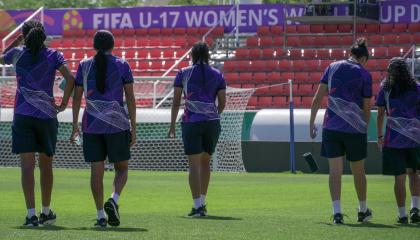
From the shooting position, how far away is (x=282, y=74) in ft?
113

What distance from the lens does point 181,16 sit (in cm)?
4034

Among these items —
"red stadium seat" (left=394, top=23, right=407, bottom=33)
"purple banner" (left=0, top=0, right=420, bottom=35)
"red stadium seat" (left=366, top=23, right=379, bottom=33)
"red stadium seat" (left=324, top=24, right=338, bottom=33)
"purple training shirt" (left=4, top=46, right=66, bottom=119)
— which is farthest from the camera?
"red stadium seat" (left=324, top=24, right=338, bottom=33)

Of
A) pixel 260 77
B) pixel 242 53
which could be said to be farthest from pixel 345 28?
pixel 260 77

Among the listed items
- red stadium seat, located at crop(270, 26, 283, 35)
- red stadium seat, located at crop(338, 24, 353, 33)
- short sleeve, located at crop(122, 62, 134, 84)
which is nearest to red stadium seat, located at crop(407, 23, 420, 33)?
red stadium seat, located at crop(338, 24, 353, 33)

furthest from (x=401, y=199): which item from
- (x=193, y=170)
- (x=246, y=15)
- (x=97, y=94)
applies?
(x=246, y=15)

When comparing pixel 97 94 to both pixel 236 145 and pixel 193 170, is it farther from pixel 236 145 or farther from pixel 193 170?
pixel 236 145

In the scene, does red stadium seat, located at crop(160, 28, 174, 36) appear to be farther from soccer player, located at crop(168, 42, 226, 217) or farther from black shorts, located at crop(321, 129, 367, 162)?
black shorts, located at crop(321, 129, 367, 162)

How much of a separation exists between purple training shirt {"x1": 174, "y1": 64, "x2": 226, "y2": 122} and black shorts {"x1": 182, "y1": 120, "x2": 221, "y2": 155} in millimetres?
70

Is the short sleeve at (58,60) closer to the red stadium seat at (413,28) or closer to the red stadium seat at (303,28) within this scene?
the red stadium seat at (413,28)

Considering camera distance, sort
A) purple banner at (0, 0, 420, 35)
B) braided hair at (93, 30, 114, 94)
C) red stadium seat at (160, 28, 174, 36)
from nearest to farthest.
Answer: braided hair at (93, 30, 114, 94) → purple banner at (0, 0, 420, 35) → red stadium seat at (160, 28, 174, 36)

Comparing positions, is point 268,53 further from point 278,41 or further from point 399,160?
point 399,160

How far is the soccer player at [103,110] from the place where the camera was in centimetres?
1123

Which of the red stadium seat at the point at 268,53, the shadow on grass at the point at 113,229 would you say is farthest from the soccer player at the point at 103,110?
the red stadium seat at the point at 268,53

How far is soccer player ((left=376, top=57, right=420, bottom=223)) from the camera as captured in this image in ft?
40.1
